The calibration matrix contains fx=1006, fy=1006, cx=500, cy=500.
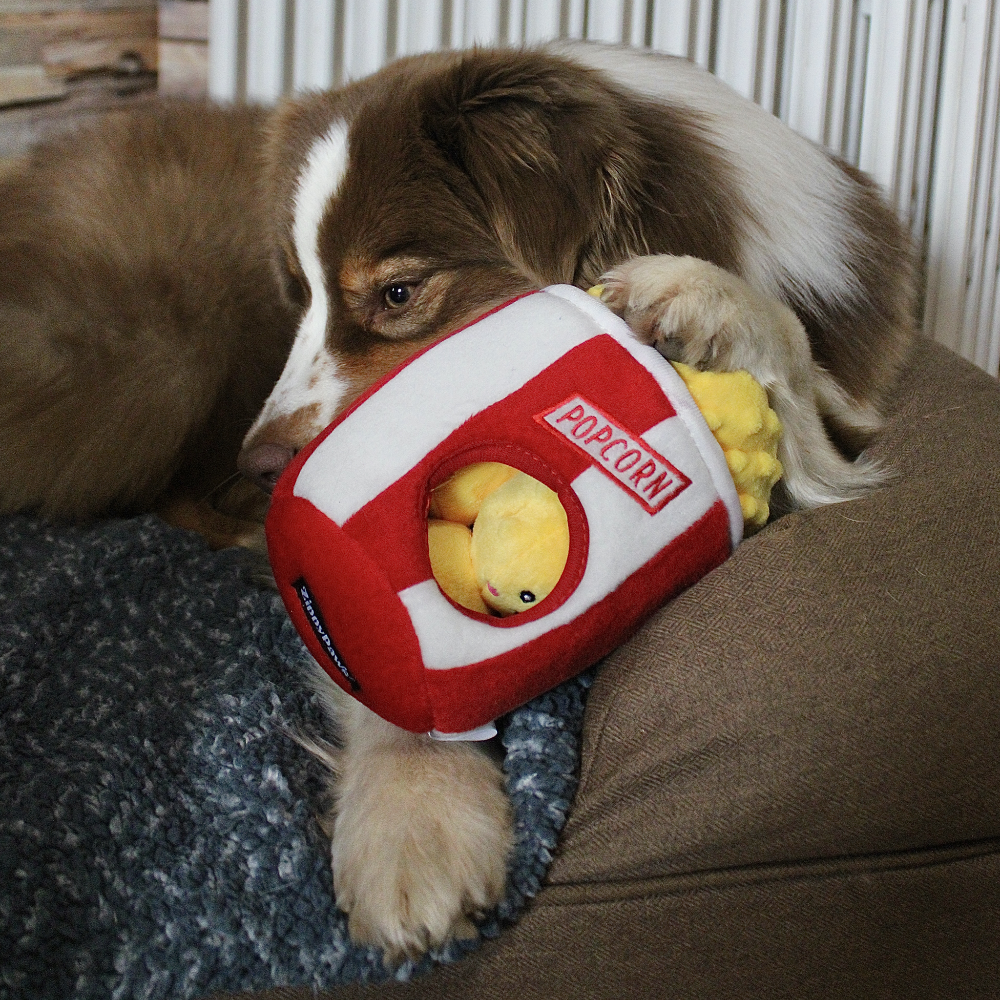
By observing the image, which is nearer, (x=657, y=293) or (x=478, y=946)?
(x=478, y=946)

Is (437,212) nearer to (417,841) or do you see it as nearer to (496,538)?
(496,538)

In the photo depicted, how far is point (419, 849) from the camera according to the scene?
0.91 m

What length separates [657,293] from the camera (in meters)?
1.07

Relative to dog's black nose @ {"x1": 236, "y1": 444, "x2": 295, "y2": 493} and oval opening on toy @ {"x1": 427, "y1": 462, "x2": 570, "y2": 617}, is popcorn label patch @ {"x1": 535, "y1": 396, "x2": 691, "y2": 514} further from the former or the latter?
dog's black nose @ {"x1": 236, "y1": 444, "x2": 295, "y2": 493}

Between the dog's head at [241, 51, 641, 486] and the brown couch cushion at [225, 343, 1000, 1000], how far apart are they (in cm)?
54

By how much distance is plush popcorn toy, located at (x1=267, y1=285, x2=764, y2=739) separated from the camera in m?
0.93

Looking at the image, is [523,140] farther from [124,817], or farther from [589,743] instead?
[124,817]

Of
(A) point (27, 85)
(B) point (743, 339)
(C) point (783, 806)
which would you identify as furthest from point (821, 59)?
(C) point (783, 806)

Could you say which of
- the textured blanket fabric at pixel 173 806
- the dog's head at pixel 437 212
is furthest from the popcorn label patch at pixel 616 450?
the dog's head at pixel 437 212

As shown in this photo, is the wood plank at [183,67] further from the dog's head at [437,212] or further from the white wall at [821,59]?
the dog's head at [437,212]

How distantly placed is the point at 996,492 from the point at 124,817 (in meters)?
1.02

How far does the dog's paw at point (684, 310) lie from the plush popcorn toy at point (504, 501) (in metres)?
0.05

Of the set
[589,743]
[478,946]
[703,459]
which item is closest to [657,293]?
[703,459]

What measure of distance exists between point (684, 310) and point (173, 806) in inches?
28.4
